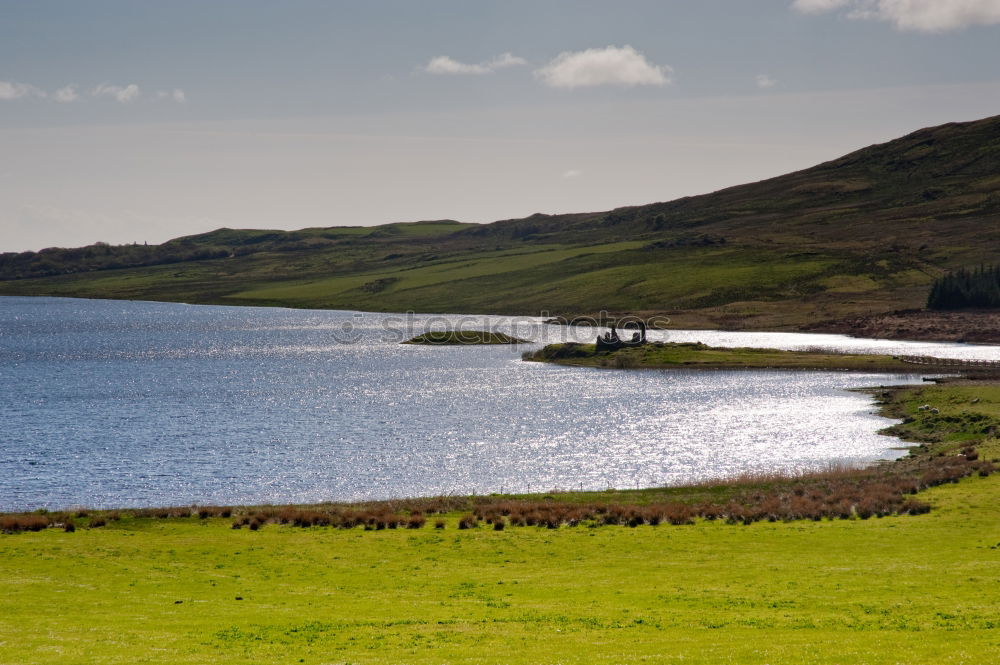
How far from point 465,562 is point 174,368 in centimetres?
13687

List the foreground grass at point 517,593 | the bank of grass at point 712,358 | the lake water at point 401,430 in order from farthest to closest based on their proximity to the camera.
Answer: the bank of grass at point 712,358 < the lake water at point 401,430 < the foreground grass at point 517,593

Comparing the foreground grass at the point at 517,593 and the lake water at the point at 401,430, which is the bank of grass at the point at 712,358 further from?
the foreground grass at the point at 517,593

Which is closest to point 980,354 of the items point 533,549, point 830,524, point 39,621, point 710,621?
point 830,524

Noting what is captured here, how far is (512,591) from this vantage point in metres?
35.7

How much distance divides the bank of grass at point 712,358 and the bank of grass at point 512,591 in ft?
306

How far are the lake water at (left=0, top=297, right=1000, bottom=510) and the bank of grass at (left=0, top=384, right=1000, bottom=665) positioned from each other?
1854cm

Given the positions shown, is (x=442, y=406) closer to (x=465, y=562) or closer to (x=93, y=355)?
(x=465, y=562)

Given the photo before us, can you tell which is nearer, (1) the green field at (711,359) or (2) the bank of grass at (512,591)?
(2) the bank of grass at (512,591)

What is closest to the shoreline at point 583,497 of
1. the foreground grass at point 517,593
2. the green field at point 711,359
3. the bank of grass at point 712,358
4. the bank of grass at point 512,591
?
the bank of grass at point 512,591

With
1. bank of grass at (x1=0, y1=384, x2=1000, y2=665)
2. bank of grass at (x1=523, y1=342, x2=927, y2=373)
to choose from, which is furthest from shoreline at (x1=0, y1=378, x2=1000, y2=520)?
bank of grass at (x1=523, y1=342, x2=927, y2=373)

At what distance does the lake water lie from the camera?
232ft

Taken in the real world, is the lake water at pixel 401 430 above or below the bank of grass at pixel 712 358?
below

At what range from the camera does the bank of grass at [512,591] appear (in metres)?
26.7

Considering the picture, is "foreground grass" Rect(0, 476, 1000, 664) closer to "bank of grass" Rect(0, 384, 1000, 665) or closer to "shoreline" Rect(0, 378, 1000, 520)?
"bank of grass" Rect(0, 384, 1000, 665)
